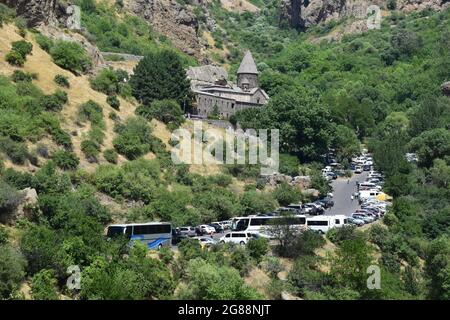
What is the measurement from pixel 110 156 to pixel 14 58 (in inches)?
464

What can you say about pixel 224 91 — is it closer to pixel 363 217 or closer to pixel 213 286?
pixel 363 217

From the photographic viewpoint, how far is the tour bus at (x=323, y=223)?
51484mm

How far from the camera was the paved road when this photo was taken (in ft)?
199

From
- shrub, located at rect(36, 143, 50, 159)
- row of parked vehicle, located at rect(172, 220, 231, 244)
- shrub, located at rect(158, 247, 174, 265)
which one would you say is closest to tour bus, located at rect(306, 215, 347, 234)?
row of parked vehicle, located at rect(172, 220, 231, 244)

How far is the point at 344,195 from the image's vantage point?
6631 centimetres

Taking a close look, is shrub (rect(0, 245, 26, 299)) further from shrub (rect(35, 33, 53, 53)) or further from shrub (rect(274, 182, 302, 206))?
shrub (rect(35, 33, 53, 53))

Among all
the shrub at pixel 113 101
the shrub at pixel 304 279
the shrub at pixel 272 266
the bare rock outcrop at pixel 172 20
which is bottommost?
the shrub at pixel 304 279

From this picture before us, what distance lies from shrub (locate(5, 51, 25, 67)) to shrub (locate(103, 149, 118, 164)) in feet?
35.5

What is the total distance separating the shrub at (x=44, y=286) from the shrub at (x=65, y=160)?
15.9 metres

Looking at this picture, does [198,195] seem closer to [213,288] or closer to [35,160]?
[35,160]

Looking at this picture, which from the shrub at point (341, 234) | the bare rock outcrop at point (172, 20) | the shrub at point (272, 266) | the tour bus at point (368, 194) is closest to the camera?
the shrub at point (272, 266)

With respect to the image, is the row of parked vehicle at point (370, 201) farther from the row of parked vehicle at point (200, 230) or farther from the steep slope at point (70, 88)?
the steep slope at point (70, 88)

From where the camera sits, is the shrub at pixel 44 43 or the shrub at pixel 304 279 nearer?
the shrub at pixel 304 279

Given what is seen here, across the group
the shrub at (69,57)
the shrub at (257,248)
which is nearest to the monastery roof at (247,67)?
the shrub at (69,57)
